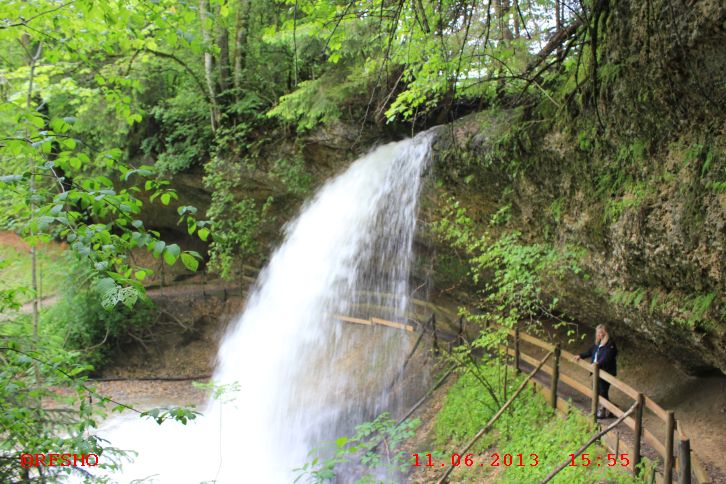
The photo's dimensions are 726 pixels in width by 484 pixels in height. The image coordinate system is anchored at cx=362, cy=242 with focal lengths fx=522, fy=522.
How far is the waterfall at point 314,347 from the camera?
9758 millimetres

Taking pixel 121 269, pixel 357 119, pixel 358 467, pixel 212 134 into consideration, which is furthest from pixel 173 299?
pixel 121 269

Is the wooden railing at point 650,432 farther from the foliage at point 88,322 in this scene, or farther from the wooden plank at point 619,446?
the foliage at point 88,322

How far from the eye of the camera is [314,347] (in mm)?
11570

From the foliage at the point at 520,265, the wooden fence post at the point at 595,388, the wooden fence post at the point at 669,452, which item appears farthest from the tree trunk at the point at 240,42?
the wooden fence post at the point at 669,452

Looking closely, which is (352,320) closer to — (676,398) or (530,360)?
(530,360)

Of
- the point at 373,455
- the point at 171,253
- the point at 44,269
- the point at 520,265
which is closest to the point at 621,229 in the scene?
the point at 520,265

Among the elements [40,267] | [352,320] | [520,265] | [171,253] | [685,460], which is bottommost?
[40,267]

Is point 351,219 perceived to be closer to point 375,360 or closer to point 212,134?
point 375,360

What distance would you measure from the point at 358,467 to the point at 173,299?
10075 mm

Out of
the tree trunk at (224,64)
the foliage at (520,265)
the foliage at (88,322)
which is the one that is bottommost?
the foliage at (88,322)

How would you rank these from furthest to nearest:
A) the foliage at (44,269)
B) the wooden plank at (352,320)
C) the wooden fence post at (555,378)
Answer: the foliage at (44,269) → the wooden plank at (352,320) → the wooden fence post at (555,378)

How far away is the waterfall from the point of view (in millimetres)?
9758

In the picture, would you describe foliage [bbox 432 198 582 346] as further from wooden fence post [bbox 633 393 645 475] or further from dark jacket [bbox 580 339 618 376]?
wooden fence post [bbox 633 393 645 475]

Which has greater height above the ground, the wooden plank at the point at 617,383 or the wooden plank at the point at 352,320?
the wooden plank at the point at 617,383
